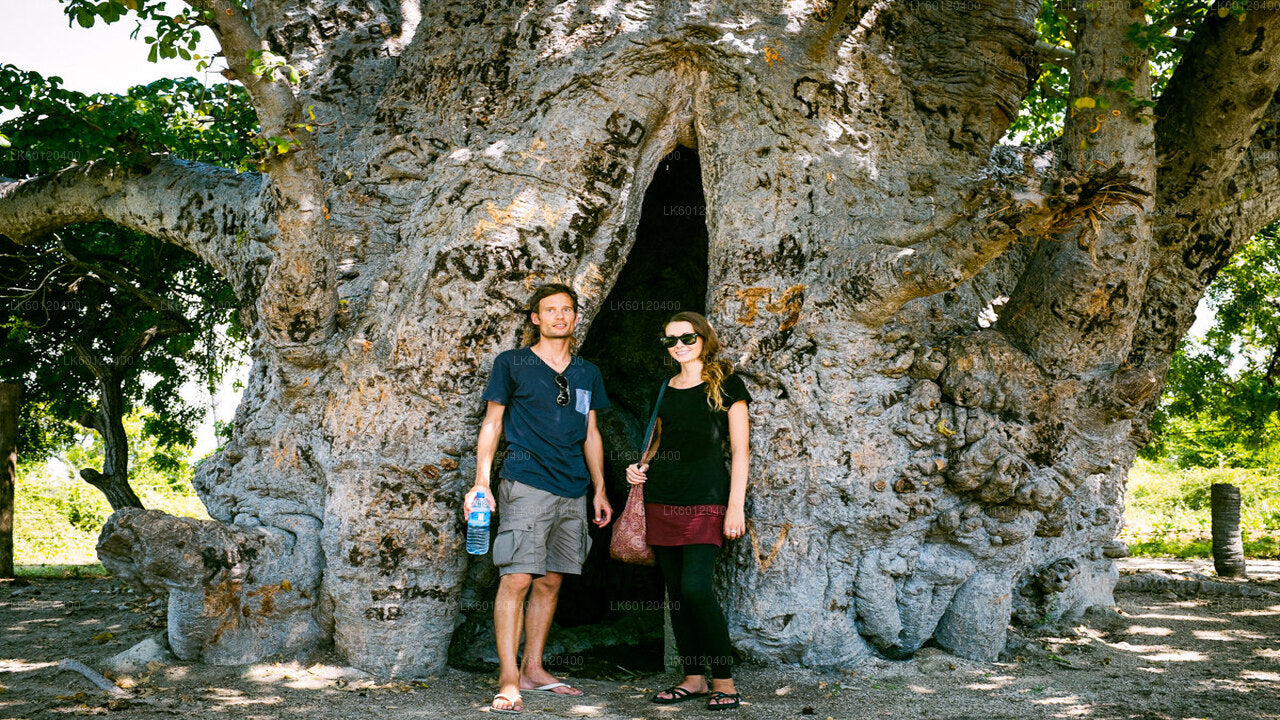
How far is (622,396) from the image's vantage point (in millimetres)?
6902

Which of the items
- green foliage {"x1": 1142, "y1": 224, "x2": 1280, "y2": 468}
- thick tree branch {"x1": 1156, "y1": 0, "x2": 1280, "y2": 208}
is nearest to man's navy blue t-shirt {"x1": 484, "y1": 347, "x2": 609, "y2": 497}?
thick tree branch {"x1": 1156, "y1": 0, "x2": 1280, "y2": 208}

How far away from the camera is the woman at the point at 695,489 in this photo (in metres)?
4.32

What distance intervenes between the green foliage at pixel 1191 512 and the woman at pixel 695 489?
9.10 metres

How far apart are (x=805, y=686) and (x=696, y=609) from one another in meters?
0.82

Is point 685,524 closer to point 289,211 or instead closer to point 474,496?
point 474,496

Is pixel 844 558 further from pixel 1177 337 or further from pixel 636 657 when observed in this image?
pixel 1177 337

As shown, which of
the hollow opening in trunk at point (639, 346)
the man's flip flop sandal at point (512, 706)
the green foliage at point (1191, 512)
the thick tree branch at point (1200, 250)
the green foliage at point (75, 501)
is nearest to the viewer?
the man's flip flop sandal at point (512, 706)

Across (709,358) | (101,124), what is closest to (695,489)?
(709,358)

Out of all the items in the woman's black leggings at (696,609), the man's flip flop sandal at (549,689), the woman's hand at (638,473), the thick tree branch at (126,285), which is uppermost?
the thick tree branch at (126,285)

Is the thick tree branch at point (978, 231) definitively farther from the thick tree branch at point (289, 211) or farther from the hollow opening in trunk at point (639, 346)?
the thick tree branch at point (289, 211)

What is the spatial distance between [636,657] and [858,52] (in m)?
4.04

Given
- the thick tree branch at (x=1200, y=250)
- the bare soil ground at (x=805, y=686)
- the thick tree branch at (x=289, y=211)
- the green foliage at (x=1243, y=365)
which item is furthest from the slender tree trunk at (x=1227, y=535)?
the thick tree branch at (x=289, y=211)

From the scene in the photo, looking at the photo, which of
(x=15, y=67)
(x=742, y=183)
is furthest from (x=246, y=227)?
(x=742, y=183)

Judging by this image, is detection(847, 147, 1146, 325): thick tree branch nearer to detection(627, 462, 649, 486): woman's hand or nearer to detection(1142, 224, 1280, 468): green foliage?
detection(627, 462, 649, 486): woman's hand
